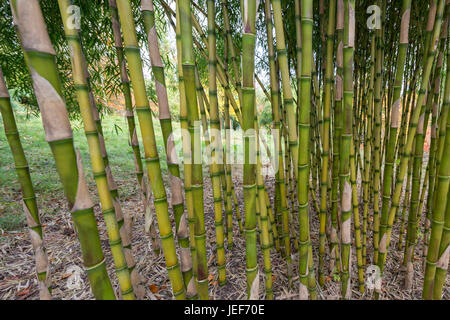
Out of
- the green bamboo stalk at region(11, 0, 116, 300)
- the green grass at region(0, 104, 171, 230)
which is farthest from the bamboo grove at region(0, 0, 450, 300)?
the green grass at region(0, 104, 171, 230)

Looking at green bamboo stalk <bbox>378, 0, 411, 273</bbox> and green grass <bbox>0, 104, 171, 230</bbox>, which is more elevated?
green bamboo stalk <bbox>378, 0, 411, 273</bbox>

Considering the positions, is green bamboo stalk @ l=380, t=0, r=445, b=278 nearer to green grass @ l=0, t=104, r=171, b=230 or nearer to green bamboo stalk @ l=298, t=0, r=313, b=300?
green bamboo stalk @ l=298, t=0, r=313, b=300

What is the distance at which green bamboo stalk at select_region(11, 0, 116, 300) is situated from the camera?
1.34ft

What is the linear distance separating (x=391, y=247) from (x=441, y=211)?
0.98 metres

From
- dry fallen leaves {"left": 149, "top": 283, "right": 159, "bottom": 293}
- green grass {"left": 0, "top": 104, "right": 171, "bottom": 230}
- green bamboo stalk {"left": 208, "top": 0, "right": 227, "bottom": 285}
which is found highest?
green bamboo stalk {"left": 208, "top": 0, "right": 227, "bottom": 285}

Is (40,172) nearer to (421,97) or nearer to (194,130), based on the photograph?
(194,130)

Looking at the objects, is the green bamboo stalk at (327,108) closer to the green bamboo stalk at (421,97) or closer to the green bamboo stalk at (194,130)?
the green bamboo stalk at (421,97)

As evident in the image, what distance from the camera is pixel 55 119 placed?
44 cm

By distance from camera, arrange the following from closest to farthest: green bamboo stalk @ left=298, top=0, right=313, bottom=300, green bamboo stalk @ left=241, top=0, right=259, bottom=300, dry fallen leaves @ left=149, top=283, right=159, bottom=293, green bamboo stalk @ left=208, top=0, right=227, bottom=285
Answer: green bamboo stalk @ left=241, top=0, right=259, bottom=300, green bamboo stalk @ left=298, top=0, right=313, bottom=300, green bamboo stalk @ left=208, top=0, right=227, bottom=285, dry fallen leaves @ left=149, top=283, right=159, bottom=293

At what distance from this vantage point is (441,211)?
67 cm

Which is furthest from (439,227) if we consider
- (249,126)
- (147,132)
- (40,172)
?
(40,172)

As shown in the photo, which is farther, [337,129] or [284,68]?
[337,129]

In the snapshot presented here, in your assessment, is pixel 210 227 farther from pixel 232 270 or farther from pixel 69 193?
pixel 69 193
